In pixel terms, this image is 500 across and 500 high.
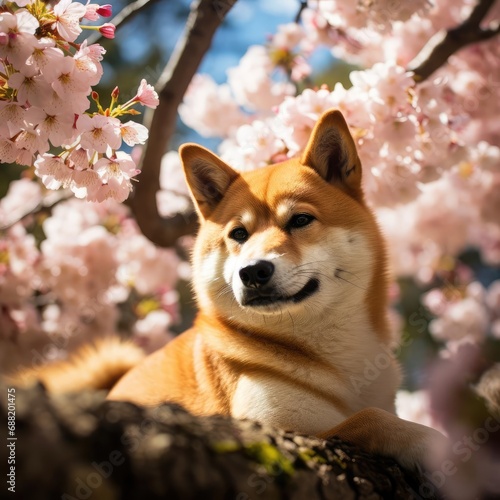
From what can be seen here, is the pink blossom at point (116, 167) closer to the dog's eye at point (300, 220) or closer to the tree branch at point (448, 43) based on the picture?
the dog's eye at point (300, 220)

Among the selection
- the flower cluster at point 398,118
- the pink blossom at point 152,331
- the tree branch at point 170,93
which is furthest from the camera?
the pink blossom at point 152,331

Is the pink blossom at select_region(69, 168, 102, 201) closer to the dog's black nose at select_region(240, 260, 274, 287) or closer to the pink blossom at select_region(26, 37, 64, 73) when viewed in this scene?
the pink blossom at select_region(26, 37, 64, 73)

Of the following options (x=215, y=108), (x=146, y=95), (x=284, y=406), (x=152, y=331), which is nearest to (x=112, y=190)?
(x=146, y=95)

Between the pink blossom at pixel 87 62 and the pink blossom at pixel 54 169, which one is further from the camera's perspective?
the pink blossom at pixel 54 169

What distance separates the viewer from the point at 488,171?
3594 millimetres

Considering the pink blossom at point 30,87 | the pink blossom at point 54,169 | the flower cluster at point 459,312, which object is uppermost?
the pink blossom at point 30,87

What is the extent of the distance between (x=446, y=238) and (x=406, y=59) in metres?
2.12

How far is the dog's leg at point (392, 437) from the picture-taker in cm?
130

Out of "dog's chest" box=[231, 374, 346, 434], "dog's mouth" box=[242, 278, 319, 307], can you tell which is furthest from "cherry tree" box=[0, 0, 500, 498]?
"dog's mouth" box=[242, 278, 319, 307]

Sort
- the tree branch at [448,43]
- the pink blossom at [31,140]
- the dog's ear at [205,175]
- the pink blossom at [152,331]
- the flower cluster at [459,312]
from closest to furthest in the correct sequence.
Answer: the pink blossom at [31,140]
the dog's ear at [205,175]
the tree branch at [448,43]
the pink blossom at [152,331]
the flower cluster at [459,312]

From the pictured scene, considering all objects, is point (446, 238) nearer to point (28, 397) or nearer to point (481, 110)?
point (481, 110)

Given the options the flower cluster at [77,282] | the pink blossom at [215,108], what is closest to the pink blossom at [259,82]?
the pink blossom at [215,108]

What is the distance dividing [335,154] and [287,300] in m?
0.56

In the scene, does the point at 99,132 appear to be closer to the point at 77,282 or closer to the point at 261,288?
the point at 261,288
